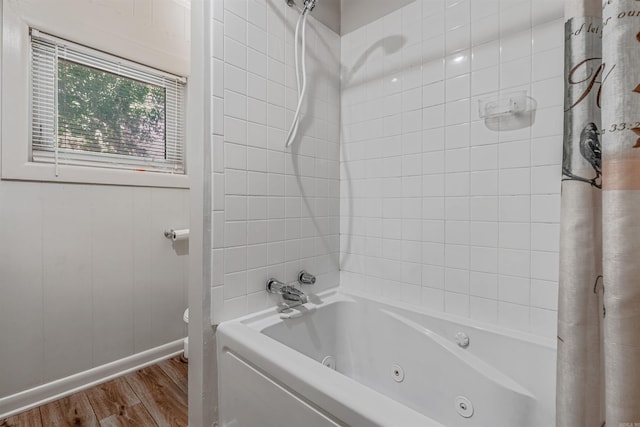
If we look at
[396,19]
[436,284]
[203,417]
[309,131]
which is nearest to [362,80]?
[396,19]

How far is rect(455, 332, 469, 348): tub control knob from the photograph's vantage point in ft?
3.70

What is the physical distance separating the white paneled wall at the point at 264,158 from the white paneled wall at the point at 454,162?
160mm

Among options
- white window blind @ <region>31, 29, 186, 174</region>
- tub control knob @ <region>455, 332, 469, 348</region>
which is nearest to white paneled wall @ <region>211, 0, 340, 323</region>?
tub control knob @ <region>455, 332, 469, 348</region>

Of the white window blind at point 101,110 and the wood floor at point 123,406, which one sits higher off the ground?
the white window blind at point 101,110

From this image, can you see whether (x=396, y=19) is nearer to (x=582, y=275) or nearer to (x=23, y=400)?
(x=582, y=275)

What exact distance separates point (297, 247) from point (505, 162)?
93 cm

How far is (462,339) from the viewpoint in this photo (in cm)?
114

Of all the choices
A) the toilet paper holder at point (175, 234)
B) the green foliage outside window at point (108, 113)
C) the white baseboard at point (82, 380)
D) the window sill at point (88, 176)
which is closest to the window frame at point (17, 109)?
the window sill at point (88, 176)

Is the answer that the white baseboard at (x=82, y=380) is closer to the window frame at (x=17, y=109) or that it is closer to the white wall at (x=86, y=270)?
the white wall at (x=86, y=270)

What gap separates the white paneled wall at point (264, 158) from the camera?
1114 millimetres

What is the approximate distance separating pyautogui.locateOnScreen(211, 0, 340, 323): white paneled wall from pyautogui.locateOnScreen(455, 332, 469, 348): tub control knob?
67cm

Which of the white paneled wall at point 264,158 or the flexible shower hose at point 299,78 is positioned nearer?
the white paneled wall at point 264,158

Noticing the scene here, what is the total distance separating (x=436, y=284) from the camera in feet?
4.18

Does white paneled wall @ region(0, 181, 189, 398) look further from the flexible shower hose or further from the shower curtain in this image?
the shower curtain
